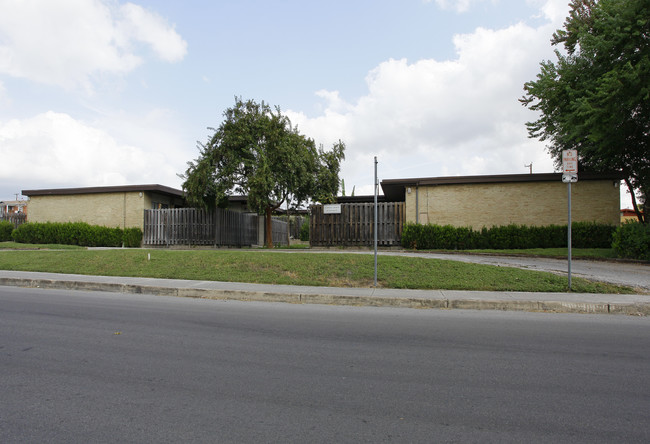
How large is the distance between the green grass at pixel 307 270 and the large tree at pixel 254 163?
773 centimetres

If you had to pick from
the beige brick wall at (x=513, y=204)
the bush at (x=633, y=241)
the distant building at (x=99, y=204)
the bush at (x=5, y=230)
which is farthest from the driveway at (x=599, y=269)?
the bush at (x=5, y=230)

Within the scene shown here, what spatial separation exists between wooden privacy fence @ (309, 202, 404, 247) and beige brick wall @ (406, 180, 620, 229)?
97 cm

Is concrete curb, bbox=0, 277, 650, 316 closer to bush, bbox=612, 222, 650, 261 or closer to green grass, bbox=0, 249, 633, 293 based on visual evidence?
green grass, bbox=0, 249, 633, 293

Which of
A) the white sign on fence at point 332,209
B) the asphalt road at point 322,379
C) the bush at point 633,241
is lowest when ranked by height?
the asphalt road at point 322,379

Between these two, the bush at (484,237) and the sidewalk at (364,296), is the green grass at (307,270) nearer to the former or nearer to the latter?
the sidewalk at (364,296)

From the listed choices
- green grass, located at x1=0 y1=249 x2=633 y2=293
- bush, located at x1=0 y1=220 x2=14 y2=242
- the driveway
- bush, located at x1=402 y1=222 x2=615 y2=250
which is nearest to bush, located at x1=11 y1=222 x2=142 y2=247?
bush, located at x1=0 y1=220 x2=14 y2=242

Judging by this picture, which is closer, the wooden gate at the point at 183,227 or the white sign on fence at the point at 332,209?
the white sign on fence at the point at 332,209

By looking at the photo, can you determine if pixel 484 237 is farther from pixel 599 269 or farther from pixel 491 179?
pixel 599 269

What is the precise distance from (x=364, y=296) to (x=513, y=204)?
15.1 meters

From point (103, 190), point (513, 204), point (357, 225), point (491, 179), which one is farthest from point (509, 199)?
point (103, 190)

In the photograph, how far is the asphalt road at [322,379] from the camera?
9.83 ft

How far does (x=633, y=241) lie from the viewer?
13984 millimetres

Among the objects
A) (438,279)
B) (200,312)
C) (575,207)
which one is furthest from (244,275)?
(575,207)

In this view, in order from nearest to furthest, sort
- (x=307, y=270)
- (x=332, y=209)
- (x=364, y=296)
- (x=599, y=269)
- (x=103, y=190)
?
(x=364, y=296) → (x=307, y=270) → (x=599, y=269) → (x=332, y=209) → (x=103, y=190)
